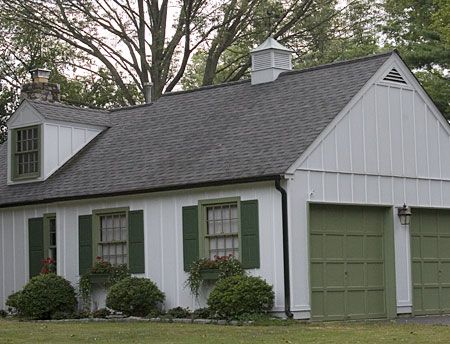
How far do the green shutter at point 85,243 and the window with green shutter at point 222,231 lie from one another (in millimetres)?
2998

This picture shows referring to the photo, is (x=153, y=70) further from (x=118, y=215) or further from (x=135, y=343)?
(x=135, y=343)

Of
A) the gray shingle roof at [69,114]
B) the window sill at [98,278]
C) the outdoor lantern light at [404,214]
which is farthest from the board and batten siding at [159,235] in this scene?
the outdoor lantern light at [404,214]

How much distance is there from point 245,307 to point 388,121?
5685 millimetres

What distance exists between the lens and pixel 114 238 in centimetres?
2450

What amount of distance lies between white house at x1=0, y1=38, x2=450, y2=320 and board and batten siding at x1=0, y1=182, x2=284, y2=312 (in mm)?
32

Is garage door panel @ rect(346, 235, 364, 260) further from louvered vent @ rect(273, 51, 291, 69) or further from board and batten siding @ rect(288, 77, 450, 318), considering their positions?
louvered vent @ rect(273, 51, 291, 69)

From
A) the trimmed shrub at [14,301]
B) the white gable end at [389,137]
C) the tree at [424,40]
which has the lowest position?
the trimmed shrub at [14,301]

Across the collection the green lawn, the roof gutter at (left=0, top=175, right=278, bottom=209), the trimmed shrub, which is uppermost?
the roof gutter at (left=0, top=175, right=278, bottom=209)

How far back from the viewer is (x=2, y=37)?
41844 millimetres

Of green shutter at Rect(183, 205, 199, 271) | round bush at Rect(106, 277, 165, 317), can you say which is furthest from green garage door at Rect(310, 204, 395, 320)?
round bush at Rect(106, 277, 165, 317)

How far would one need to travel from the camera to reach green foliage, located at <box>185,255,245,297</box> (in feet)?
71.1

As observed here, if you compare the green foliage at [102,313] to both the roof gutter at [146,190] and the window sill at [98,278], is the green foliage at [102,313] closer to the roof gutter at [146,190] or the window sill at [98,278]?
the window sill at [98,278]

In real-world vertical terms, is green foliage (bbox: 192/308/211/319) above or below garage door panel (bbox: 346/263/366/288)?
below

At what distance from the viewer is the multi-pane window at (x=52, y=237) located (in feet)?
84.8
